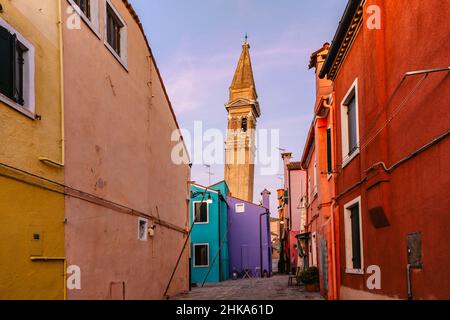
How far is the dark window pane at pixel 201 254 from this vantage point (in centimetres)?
3120

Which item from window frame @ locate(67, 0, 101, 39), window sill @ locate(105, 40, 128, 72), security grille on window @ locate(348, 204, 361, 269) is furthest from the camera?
window sill @ locate(105, 40, 128, 72)

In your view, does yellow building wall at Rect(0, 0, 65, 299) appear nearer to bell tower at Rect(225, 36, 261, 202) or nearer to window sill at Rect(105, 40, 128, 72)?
window sill at Rect(105, 40, 128, 72)

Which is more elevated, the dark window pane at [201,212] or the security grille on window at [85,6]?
the security grille on window at [85,6]

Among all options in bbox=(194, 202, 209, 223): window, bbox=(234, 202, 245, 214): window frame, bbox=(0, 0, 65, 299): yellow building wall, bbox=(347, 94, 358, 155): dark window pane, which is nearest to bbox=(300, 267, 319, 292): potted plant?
bbox=(347, 94, 358, 155): dark window pane

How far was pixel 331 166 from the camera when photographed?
1370 cm

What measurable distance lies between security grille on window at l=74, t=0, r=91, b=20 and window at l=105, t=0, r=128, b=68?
931 mm

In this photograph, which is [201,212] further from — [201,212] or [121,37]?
[121,37]

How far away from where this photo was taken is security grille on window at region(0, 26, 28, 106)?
6.95 meters

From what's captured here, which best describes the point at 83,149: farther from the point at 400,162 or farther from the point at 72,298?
the point at 400,162

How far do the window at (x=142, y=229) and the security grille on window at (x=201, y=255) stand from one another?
56.9 ft

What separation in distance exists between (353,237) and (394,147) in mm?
4129

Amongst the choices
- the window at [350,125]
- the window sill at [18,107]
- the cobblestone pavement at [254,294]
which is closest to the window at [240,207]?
the cobblestone pavement at [254,294]

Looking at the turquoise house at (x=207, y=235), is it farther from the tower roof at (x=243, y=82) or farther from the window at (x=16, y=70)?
the tower roof at (x=243, y=82)
